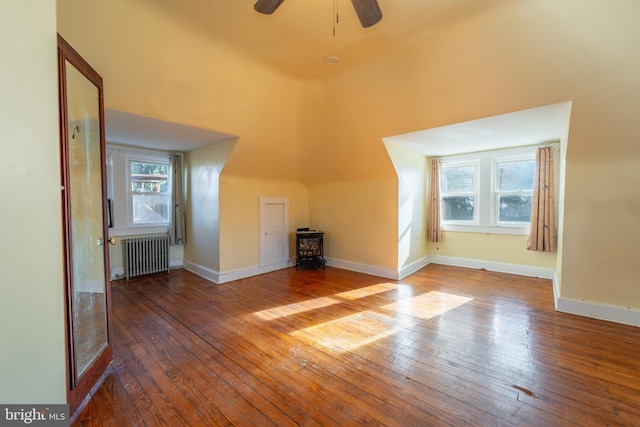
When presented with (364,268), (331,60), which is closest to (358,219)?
(364,268)

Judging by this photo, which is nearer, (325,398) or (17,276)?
(17,276)

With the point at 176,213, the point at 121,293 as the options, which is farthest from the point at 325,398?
the point at 176,213

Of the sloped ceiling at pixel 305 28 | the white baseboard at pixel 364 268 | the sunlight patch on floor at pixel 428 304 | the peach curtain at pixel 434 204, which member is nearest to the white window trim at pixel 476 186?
the peach curtain at pixel 434 204

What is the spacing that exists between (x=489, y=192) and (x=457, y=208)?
2.15 feet

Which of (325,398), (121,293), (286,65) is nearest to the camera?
(325,398)

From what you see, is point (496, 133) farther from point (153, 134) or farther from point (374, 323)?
point (153, 134)

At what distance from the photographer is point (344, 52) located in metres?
2.93

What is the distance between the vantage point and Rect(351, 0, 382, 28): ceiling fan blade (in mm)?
1738

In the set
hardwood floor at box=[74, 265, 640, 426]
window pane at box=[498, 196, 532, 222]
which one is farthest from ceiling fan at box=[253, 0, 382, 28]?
window pane at box=[498, 196, 532, 222]

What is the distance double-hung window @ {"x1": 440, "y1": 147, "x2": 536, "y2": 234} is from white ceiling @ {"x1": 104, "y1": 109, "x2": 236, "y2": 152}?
4428 millimetres

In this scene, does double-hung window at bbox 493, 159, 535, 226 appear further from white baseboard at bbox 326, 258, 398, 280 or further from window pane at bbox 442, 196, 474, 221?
white baseboard at bbox 326, 258, 398, 280

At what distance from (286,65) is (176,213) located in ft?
11.3

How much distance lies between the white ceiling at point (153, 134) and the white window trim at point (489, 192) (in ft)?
15.0

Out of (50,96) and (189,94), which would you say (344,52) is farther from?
(50,96)
